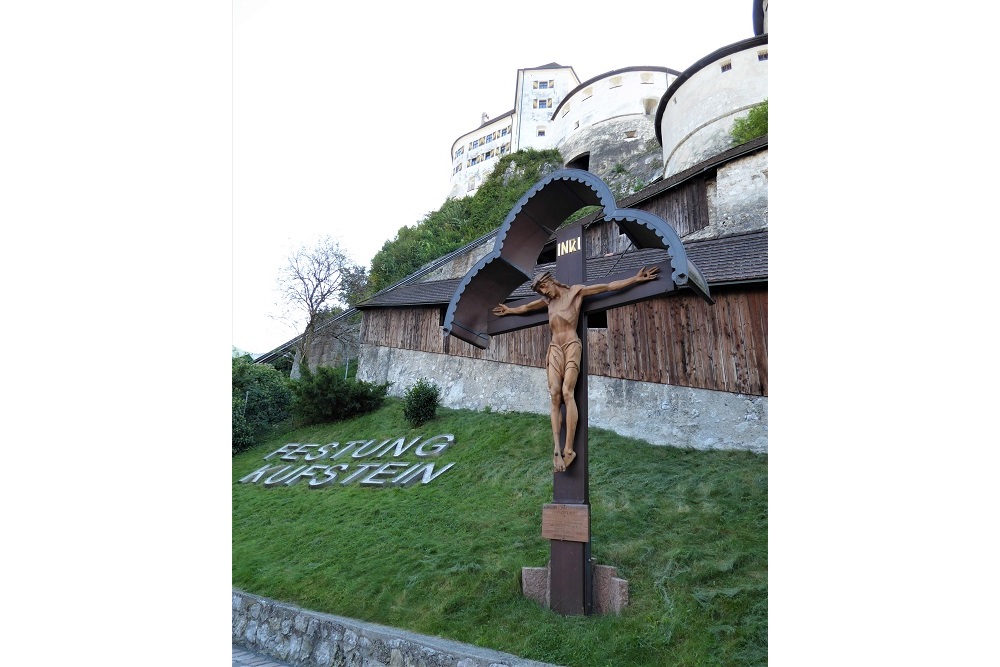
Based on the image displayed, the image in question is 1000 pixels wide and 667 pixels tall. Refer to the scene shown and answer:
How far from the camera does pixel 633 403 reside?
11039 millimetres

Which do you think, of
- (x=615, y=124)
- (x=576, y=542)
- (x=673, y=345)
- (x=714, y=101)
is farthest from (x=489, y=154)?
(x=576, y=542)

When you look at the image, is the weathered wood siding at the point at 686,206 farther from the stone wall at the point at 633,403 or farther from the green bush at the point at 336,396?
the green bush at the point at 336,396

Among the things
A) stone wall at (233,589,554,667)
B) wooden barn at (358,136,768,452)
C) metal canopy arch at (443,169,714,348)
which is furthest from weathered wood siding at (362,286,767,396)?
stone wall at (233,589,554,667)

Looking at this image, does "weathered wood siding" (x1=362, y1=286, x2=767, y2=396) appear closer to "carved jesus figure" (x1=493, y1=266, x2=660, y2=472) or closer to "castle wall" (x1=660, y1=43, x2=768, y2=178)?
"carved jesus figure" (x1=493, y1=266, x2=660, y2=472)

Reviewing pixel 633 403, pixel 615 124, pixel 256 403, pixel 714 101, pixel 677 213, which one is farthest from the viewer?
pixel 615 124

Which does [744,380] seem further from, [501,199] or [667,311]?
[501,199]

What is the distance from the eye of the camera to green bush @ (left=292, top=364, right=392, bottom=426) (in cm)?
1695

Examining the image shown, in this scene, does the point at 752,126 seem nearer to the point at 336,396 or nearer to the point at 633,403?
the point at 633,403

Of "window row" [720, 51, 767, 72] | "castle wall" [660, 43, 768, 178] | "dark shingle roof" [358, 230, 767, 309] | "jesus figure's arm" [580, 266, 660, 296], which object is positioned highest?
"window row" [720, 51, 767, 72]

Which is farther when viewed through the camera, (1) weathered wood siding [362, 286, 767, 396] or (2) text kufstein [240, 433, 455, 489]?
(2) text kufstein [240, 433, 455, 489]

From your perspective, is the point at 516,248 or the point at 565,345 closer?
the point at 565,345

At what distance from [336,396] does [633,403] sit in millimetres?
9154

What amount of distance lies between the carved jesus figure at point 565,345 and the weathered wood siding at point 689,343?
5113mm

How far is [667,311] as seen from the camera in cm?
1070
